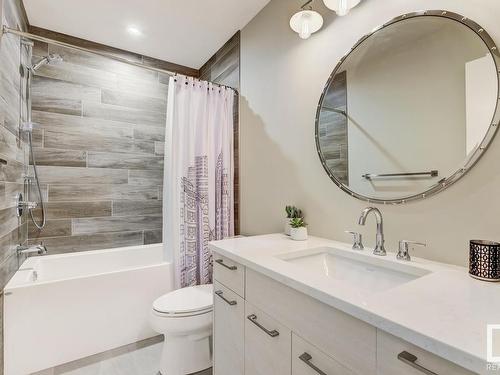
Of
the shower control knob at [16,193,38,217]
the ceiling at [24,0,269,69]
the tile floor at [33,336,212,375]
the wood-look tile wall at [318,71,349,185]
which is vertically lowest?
the tile floor at [33,336,212,375]

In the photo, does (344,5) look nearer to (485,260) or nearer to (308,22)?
(308,22)

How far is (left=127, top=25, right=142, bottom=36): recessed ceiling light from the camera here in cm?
235

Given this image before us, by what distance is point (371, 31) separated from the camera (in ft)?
4.25

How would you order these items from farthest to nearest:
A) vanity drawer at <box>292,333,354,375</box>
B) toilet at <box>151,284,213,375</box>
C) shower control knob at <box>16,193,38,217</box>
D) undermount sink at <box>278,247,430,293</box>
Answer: shower control knob at <box>16,193,38,217</box> → toilet at <box>151,284,213,375</box> → undermount sink at <box>278,247,430,293</box> → vanity drawer at <box>292,333,354,375</box>

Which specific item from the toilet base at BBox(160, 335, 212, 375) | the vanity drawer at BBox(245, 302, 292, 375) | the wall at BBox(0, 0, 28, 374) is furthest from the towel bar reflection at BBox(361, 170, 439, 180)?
the wall at BBox(0, 0, 28, 374)

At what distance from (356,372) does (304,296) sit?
9.5 inches

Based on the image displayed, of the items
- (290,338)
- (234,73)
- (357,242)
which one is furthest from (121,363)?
(234,73)

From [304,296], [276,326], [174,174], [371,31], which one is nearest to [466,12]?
[371,31]

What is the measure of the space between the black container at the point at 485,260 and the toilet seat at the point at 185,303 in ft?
4.57

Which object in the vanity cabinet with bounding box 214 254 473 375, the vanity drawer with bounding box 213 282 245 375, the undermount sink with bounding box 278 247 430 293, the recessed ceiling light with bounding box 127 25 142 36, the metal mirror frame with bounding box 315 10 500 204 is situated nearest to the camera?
the vanity cabinet with bounding box 214 254 473 375

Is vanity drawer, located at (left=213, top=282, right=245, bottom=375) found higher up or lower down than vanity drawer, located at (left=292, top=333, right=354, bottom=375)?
lower down

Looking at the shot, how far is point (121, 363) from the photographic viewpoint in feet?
5.92

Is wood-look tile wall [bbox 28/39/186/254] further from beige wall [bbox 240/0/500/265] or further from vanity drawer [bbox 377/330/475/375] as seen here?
vanity drawer [bbox 377/330/475/375]

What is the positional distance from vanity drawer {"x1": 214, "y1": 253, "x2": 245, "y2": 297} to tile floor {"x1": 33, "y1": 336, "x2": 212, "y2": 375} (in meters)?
0.82
